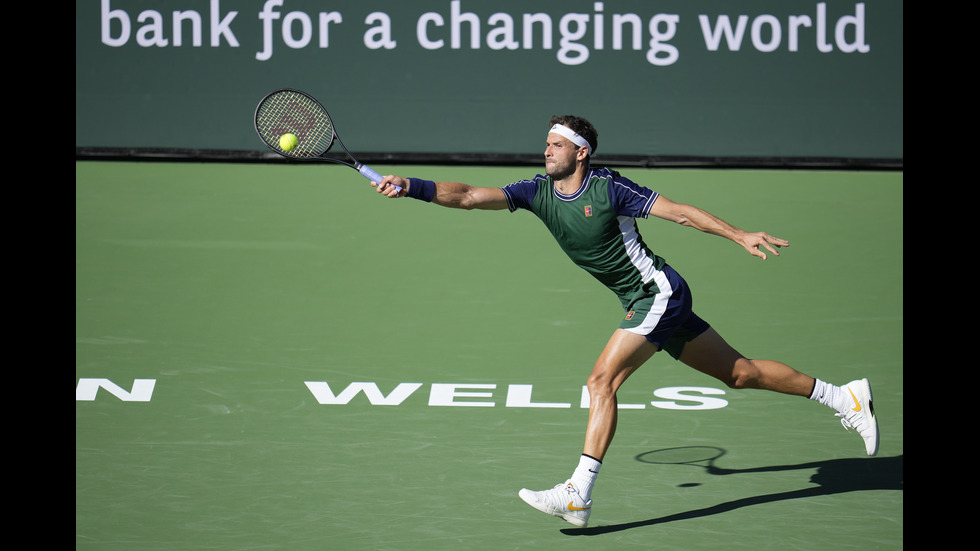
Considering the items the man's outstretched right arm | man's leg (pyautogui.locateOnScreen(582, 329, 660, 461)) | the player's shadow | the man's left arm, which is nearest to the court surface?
the player's shadow

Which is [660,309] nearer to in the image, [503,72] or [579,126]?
[579,126]

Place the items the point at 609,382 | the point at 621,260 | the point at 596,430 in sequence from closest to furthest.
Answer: the point at 596,430 < the point at 609,382 < the point at 621,260

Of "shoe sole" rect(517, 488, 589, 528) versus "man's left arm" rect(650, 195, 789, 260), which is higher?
"man's left arm" rect(650, 195, 789, 260)

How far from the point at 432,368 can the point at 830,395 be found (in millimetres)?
2877

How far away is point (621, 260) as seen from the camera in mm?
6496

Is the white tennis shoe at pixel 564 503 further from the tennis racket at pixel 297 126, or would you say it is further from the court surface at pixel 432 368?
the tennis racket at pixel 297 126

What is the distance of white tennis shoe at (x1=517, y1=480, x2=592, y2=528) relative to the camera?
19.4ft

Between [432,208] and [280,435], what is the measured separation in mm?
5737

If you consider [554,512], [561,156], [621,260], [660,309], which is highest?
[561,156]

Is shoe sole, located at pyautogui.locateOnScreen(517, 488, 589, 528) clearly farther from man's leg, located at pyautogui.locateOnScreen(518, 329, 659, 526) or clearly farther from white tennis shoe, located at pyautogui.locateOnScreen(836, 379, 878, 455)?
white tennis shoe, located at pyautogui.locateOnScreen(836, 379, 878, 455)

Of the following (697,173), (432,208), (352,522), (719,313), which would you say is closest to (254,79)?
(432,208)

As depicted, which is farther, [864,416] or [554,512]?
[864,416]

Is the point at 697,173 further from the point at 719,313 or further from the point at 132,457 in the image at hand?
the point at 132,457

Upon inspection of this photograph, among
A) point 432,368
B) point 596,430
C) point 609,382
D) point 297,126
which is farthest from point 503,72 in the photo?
point 596,430
